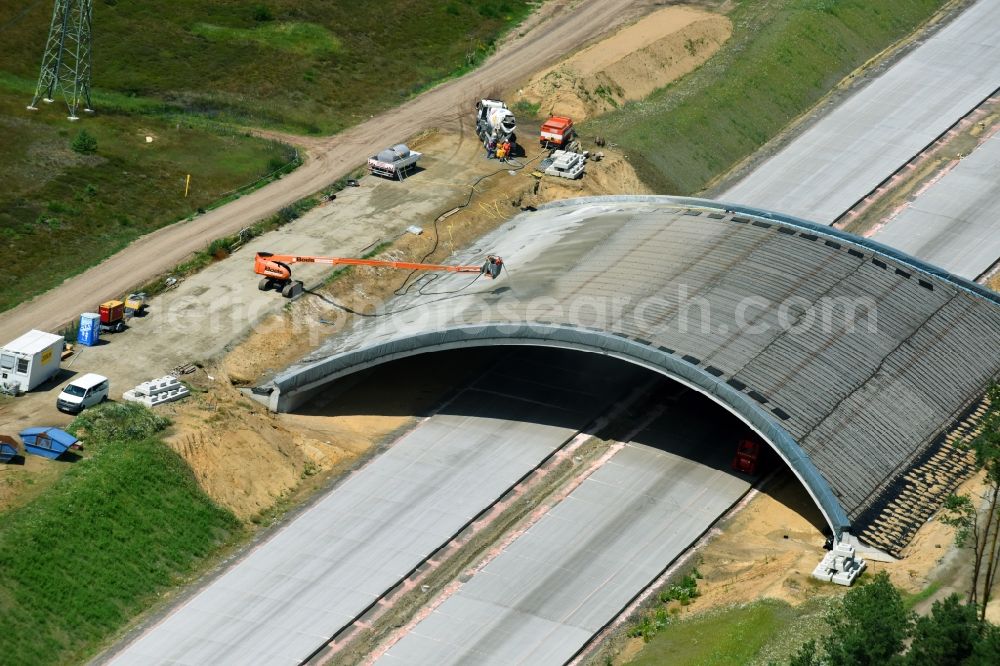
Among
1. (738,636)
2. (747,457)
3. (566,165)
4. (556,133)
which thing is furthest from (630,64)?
(738,636)

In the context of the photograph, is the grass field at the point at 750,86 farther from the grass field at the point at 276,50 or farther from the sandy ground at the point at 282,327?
the grass field at the point at 276,50

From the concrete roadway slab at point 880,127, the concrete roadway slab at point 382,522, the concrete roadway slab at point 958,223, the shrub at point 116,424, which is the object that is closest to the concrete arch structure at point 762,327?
the concrete roadway slab at point 382,522

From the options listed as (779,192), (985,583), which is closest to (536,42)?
(779,192)

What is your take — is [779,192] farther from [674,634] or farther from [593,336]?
[674,634]

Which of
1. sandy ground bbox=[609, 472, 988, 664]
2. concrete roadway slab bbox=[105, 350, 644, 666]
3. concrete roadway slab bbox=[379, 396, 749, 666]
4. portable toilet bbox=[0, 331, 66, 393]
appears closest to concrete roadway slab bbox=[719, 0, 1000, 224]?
concrete roadway slab bbox=[105, 350, 644, 666]

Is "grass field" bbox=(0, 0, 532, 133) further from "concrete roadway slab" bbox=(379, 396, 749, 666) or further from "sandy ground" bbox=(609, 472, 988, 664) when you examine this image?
Answer: "sandy ground" bbox=(609, 472, 988, 664)

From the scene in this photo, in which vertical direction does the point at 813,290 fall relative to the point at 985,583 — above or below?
above

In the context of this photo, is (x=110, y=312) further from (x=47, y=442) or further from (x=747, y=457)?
(x=747, y=457)
